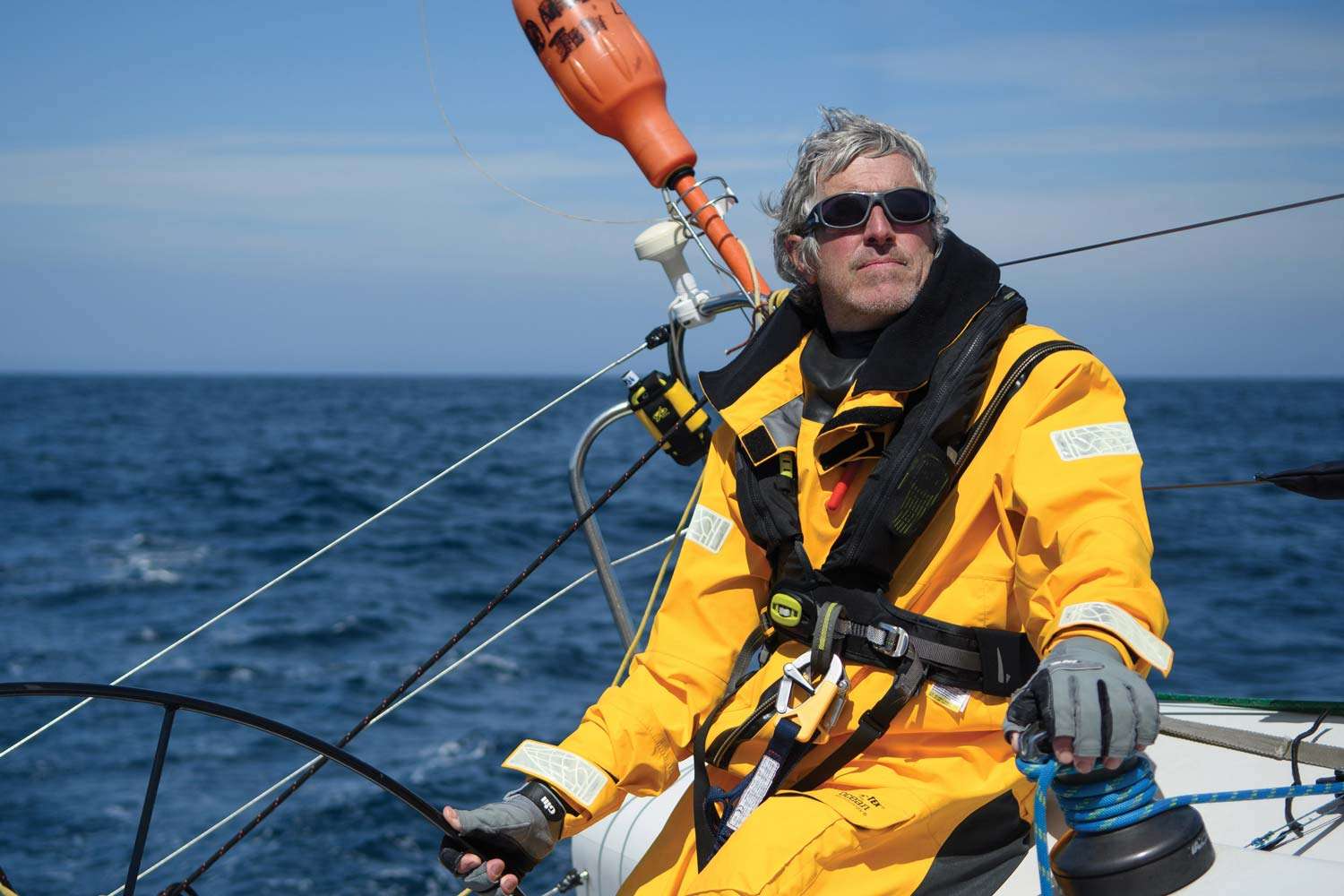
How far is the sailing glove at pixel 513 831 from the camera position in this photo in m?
1.82

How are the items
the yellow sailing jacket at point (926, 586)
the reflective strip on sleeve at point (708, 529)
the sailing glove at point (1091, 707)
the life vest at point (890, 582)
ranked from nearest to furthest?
1. the sailing glove at point (1091, 707)
2. the yellow sailing jacket at point (926, 586)
3. the life vest at point (890, 582)
4. the reflective strip on sleeve at point (708, 529)

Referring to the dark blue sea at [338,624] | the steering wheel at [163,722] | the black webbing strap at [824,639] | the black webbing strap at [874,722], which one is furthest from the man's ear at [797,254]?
the dark blue sea at [338,624]

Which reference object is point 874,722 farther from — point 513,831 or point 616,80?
point 616,80

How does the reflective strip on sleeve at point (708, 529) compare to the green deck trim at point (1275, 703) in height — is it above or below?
above

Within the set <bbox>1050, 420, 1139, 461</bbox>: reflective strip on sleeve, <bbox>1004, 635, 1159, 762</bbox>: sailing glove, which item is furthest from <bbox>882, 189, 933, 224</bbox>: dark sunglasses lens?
<bbox>1004, 635, 1159, 762</bbox>: sailing glove

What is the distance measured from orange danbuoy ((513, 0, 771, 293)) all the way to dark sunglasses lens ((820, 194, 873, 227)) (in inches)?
39.7

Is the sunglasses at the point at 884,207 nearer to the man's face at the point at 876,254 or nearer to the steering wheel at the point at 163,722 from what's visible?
→ the man's face at the point at 876,254

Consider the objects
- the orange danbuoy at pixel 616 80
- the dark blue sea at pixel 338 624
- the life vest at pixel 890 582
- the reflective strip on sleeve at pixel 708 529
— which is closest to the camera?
the life vest at pixel 890 582

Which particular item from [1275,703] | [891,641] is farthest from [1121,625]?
[1275,703]

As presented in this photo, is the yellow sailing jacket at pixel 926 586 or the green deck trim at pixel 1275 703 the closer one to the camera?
the yellow sailing jacket at pixel 926 586

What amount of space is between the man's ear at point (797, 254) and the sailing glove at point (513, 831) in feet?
3.01

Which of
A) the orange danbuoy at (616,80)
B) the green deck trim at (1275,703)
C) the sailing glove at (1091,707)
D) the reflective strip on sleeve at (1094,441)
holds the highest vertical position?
the orange danbuoy at (616,80)

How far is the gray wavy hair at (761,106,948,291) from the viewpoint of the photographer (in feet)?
6.62

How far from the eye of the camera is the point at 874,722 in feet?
5.90
